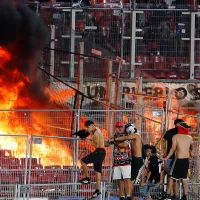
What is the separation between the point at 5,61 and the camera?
1061 inches

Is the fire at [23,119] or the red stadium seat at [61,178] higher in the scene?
the fire at [23,119]

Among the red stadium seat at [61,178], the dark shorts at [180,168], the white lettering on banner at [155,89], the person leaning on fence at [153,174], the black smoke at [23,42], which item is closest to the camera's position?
the dark shorts at [180,168]

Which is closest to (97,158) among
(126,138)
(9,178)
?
(126,138)

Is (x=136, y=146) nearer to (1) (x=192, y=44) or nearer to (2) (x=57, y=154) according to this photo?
(2) (x=57, y=154)

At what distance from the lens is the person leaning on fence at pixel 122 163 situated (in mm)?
20469

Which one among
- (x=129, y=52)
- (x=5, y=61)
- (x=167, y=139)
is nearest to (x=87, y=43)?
(x=5, y=61)

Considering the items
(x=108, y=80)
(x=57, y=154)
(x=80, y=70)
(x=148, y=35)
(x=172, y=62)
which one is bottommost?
(x=57, y=154)

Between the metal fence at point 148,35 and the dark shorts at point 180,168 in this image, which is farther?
the metal fence at point 148,35

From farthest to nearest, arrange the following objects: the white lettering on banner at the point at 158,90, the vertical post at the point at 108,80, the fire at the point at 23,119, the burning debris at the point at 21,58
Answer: the white lettering on banner at the point at 158,90
the burning debris at the point at 21,58
the vertical post at the point at 108,80
the fire at the point at 23,119

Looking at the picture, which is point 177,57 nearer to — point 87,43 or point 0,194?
point 87,43

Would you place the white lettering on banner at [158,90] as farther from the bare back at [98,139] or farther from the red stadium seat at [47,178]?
the bare back at [98,139]

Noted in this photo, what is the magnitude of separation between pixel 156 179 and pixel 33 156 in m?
3.00

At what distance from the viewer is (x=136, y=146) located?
20469 mm

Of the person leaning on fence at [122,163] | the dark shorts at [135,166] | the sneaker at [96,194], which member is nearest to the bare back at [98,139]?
the person leaning on fence at [122,163]
